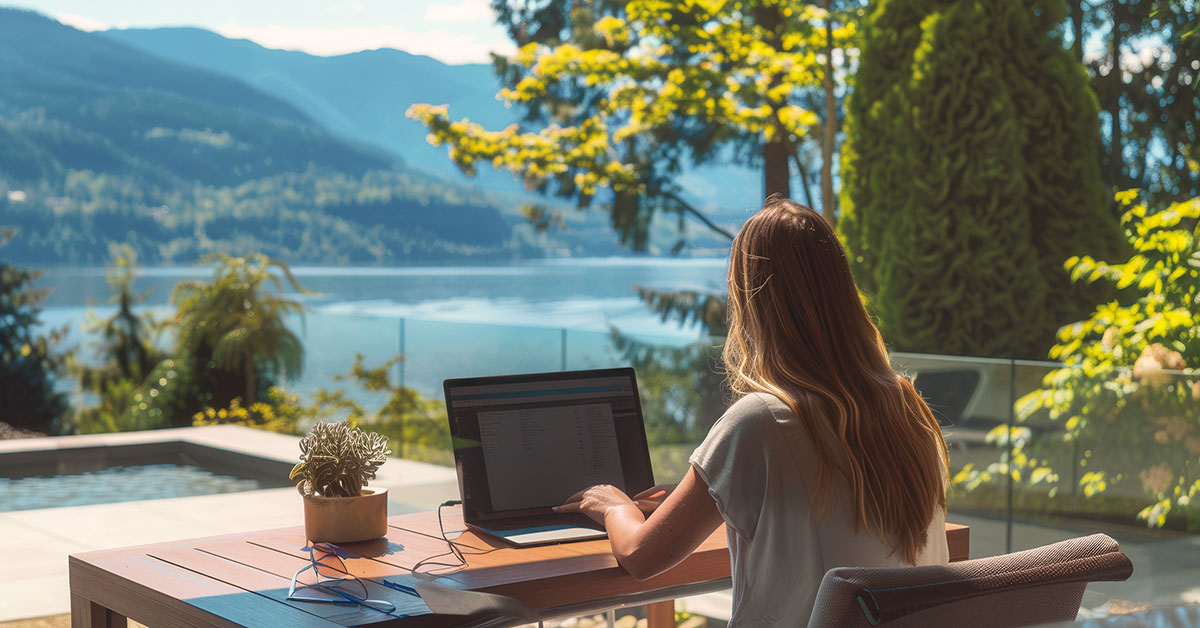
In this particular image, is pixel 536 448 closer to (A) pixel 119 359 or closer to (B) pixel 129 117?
(A) pixel 119 359

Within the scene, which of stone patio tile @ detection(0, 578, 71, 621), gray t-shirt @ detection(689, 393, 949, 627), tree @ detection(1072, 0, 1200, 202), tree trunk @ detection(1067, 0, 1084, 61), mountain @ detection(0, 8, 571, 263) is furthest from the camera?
mountain @ detection(0, 8, 571, 263)

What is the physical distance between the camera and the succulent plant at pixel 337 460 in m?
1.70

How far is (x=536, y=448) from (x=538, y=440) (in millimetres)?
14

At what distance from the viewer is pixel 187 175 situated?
21.5 m

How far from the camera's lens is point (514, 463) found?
6.01 ft

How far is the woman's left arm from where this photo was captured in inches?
56.5

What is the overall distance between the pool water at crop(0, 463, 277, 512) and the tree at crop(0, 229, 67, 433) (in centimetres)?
218

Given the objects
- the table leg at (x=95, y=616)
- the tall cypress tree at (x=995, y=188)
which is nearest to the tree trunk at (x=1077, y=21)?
the tall cypress tree at (x=995, y=188)

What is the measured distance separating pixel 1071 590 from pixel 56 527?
514cm

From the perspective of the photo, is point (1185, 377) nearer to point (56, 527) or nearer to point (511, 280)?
point (56, 527)

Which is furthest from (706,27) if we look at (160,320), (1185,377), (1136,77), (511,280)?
(511,280)

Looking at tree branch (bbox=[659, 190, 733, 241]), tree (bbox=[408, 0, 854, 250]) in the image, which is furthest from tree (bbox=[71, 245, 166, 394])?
tree branch (bbox=[659, 190, 733, 241])

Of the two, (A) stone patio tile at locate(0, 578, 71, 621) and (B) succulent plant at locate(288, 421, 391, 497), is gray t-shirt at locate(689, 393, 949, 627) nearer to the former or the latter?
(B) succulent plant at locate(288, 421, 391, 497)

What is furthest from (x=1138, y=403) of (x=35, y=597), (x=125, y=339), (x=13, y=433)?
(x=13, y=433)
